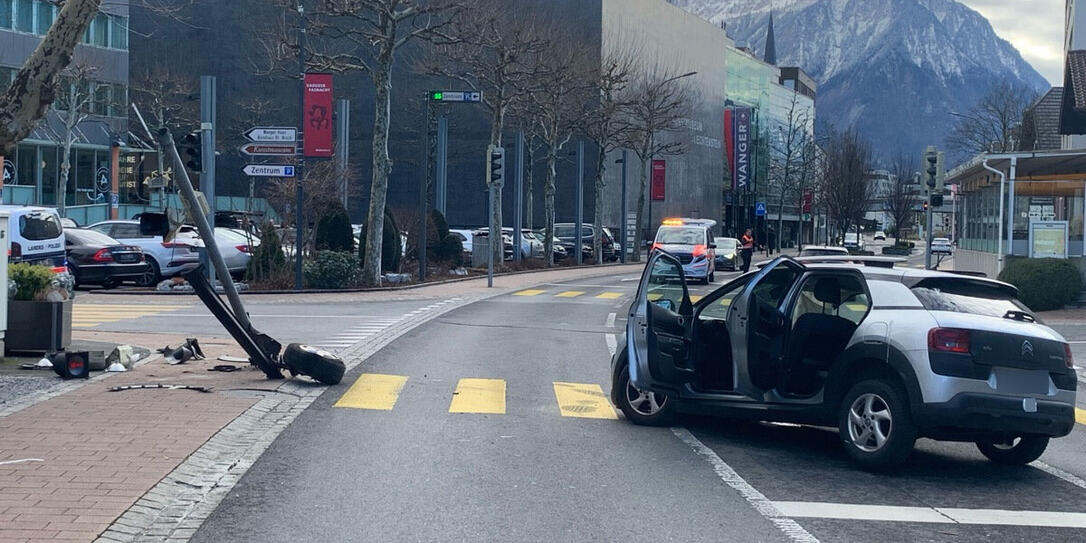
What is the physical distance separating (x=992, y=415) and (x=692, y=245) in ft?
95.4

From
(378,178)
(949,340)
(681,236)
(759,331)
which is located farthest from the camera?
(681,236)

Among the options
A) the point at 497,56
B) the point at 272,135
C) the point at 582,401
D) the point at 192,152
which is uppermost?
the point at 497,56

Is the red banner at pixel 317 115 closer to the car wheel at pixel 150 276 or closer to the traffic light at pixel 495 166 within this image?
the traffic light at pixel 495 166

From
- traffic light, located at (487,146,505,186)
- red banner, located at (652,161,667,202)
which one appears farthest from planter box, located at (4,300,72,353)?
red banner, located at (652,161,667,202)

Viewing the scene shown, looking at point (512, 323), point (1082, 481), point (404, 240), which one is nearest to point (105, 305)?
point (512, 323)

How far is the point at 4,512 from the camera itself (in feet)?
21.9

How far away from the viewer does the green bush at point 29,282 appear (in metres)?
14.0

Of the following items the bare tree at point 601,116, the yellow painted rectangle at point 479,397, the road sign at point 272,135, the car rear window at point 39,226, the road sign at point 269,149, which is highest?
the bare tree at point 601,116

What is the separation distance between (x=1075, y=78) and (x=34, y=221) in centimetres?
3265

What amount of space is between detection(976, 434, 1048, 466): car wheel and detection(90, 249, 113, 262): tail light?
22.7m

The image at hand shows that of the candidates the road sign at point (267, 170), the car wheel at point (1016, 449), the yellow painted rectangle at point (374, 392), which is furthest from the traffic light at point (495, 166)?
the car wheel at point (1016, 449)

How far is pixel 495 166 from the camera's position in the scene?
33250 mm

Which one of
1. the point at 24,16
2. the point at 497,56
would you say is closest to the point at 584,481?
the point at 497,56

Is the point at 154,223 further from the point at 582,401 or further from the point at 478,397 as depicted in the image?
the point at 582,401
